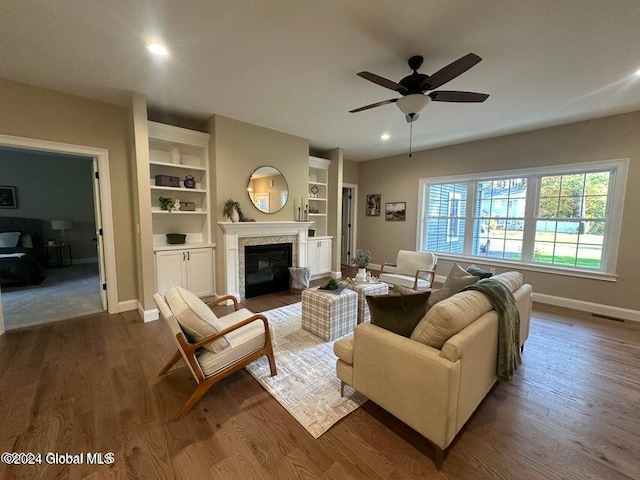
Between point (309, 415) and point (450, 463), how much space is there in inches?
35.4

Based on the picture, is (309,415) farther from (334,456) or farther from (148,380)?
(148,380)

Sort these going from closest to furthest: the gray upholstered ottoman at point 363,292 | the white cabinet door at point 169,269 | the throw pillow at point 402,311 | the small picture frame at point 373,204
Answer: the throw pillow at point 402,311
the gray upholstered ottoman at point 363,292
the white cabinet door at point 169,269
the small picture frame at point 373,204

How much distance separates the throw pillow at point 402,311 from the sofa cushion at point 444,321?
0.07m

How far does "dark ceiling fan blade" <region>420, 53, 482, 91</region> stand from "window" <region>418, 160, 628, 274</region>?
10.9 ft

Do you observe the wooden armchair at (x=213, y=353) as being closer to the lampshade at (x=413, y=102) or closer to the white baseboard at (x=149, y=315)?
the white baseboard at (x=149, y=315)

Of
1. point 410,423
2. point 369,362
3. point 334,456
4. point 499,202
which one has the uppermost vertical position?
point 499,202

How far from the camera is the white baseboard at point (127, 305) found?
374 cm

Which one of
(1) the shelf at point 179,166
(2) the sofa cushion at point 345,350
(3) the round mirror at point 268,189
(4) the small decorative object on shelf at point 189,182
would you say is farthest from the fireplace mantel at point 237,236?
(2) the sofa cushion at point 345,350

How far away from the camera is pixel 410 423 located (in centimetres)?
161

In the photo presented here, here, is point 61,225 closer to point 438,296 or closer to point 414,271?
point 414,271

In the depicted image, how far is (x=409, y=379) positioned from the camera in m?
1.58

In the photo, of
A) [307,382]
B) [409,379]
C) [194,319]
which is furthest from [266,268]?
[409,379]

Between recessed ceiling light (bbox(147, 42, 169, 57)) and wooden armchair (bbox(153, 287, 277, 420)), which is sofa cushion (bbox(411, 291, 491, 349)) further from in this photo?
recessed ceiling light (bbox(147, 42, 169, 57))

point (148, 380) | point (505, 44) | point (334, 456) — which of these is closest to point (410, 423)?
point (334, 456)
